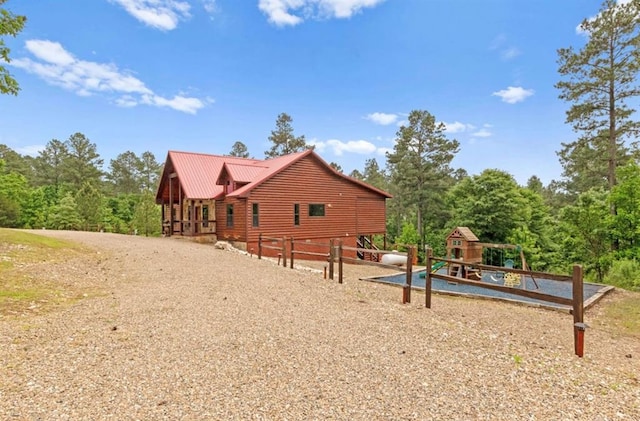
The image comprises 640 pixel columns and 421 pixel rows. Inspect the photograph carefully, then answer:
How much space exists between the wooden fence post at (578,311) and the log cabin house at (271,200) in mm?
15989

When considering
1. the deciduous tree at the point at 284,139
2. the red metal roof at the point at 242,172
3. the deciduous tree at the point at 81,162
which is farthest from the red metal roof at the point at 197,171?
the deciduous tree at the point at 81,162

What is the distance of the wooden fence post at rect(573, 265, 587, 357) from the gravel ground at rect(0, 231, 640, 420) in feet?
0.97

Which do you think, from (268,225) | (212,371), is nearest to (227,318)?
(212,371)

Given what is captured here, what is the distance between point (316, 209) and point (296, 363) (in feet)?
59.9

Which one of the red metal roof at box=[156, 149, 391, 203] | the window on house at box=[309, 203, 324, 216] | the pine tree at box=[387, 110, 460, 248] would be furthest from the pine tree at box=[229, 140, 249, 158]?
the window on house at box=[309, 203, 324, 216]

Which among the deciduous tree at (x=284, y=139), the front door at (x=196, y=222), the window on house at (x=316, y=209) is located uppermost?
the deciduous tree at (x=284, y=139)

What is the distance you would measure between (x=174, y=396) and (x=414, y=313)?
16.6ft

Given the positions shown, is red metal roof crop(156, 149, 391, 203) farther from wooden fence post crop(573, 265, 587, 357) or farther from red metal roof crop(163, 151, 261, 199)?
wooden fence post crop(573, 265, 587, 357)

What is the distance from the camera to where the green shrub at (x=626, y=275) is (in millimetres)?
13043

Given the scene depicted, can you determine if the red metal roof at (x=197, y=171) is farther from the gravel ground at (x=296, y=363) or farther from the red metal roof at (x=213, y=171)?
the gravel ground at (x=296, y=363)

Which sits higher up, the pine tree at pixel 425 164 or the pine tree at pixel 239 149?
the pine tree at pixel 239 149

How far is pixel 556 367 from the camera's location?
457cm

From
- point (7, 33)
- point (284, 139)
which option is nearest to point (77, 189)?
point (284, 139)

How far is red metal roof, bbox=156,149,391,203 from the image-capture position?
20922 millimetres
